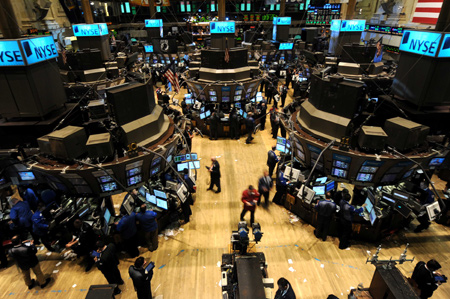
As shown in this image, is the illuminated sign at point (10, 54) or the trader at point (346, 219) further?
the trader at point (346, 219)

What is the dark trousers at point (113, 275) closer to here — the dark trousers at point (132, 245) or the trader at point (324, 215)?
the dark trousers at point (132, 245)

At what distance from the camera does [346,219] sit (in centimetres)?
768

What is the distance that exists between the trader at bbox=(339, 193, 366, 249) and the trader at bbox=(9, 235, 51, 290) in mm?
8323

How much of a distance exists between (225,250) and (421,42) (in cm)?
858

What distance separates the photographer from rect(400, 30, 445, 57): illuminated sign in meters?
7.35

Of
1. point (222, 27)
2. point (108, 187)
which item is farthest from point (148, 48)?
point (108, 187)

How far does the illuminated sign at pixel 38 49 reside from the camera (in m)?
7.14

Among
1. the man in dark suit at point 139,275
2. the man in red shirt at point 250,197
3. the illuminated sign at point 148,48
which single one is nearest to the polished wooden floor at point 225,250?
the man in red shirt at point 250,197

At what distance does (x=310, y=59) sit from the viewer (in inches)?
780

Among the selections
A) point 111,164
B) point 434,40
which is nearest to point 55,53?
point 111,164

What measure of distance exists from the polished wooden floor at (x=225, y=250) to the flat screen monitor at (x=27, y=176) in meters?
2.31

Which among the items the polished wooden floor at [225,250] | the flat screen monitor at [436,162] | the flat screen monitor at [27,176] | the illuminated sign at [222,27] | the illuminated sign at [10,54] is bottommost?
the polished wooden floor at [225,250]

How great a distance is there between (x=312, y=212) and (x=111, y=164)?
653cm

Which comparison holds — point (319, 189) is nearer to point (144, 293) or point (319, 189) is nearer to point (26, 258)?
point (144, 293)
